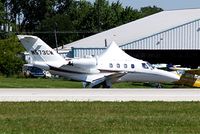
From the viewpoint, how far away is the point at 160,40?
58.8 metres

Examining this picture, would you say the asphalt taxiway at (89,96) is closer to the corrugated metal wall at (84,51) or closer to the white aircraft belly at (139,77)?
the white aircraft belly at (139,77)

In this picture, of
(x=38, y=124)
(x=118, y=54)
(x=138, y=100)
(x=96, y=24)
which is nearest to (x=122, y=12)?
(x=96, y=24)

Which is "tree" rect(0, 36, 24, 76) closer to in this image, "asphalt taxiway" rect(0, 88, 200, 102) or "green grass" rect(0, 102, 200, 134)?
"asphalt taxiway" rect(0, 88, 200, 102)

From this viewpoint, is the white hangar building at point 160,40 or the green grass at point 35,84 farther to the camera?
the white hangar building at point 160,40

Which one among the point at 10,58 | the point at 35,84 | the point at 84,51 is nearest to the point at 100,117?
the point at 35,84

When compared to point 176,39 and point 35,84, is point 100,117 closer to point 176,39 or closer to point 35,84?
point 35,84

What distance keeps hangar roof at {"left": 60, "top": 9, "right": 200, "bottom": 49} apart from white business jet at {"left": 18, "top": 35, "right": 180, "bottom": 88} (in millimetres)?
17959

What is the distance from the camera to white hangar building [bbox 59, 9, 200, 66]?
58469 mm

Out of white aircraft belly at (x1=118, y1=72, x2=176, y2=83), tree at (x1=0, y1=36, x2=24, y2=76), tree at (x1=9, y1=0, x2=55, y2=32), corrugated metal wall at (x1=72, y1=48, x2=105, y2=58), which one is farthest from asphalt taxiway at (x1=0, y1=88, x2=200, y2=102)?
tree at (x1=9, y1=0, x2=55, y2=32)

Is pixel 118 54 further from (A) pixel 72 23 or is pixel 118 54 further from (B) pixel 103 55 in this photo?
(A) pixel 72 23

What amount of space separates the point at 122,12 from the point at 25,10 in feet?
83.6

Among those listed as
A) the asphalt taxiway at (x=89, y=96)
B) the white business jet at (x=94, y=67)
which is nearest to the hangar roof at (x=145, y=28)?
the white business jet at (x=94, y=67)

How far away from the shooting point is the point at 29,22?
132 metres

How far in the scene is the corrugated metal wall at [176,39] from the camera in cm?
5828
